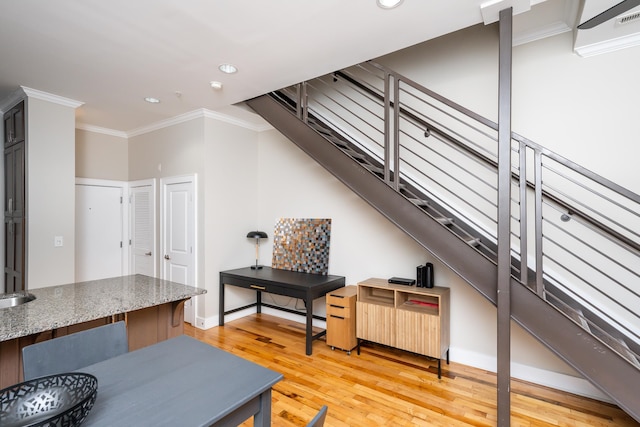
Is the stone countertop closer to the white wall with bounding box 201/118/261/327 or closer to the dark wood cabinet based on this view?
the white wall with bounding box 201/118/261/327

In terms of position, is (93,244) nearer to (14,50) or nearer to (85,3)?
(14,50)

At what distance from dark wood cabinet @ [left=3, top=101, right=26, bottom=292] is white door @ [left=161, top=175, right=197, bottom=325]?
1.48 m

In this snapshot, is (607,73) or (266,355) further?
(266,355)

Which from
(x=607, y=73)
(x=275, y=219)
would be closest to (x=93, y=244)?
(x=275, y=219)

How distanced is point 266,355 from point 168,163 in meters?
2.90

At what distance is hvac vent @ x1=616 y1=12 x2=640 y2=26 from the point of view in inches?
86.7

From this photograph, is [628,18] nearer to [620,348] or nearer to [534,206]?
[534,206]

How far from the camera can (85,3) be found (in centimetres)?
204

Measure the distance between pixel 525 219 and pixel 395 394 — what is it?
169cm

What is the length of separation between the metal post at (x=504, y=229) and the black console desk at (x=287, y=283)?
1.81 metres

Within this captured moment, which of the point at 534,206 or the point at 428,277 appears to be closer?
the point at 534,206

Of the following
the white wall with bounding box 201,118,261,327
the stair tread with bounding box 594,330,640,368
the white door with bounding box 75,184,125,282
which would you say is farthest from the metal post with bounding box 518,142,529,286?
the white door with bounding box 75,184,125,282

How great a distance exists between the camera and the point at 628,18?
223 centimetres

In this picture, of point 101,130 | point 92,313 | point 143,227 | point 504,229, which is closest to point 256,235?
point 143,227
